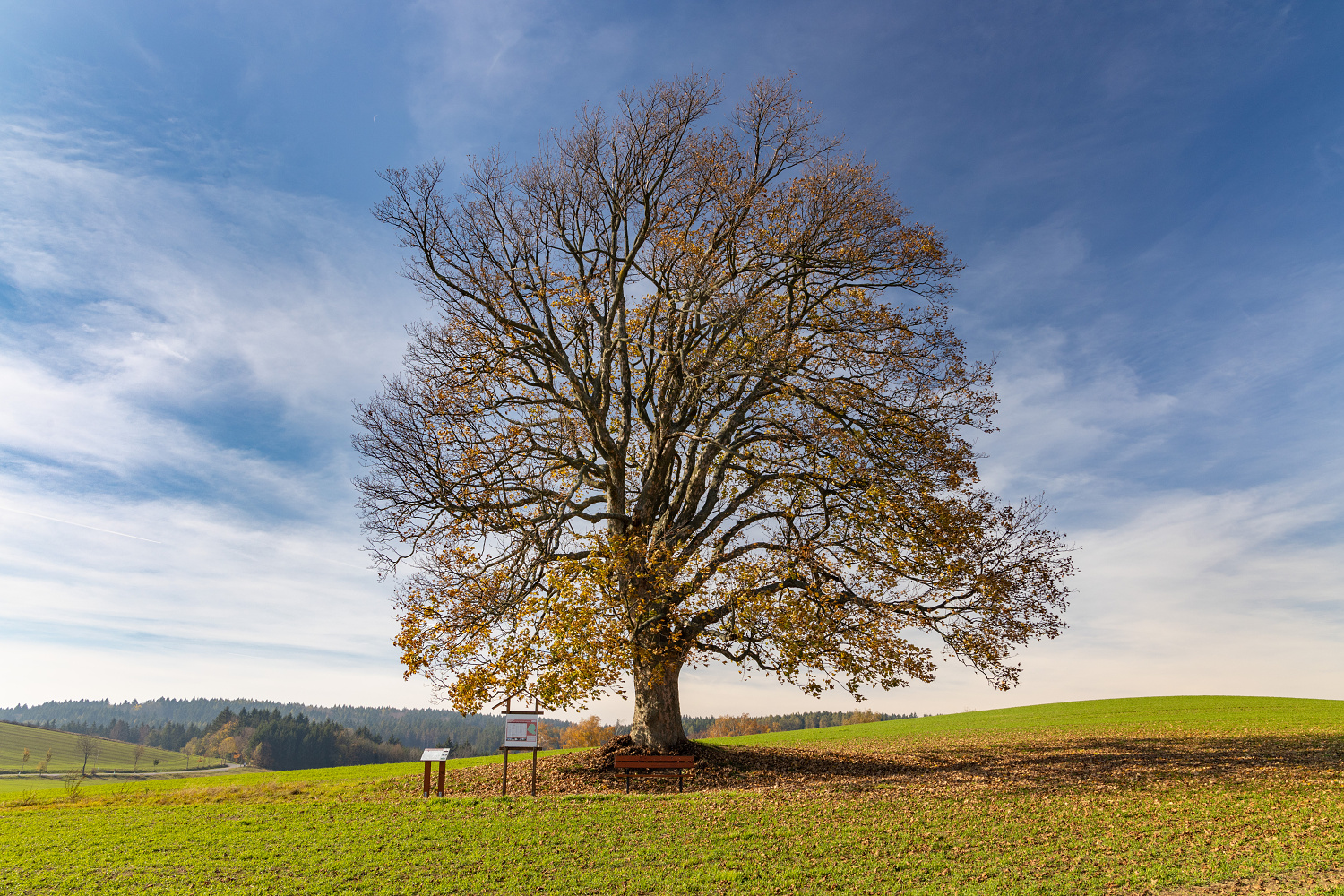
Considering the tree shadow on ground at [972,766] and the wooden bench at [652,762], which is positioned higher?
the wooden bench at [652,762]

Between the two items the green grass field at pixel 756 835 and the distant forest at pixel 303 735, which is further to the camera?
the distant forest at pixel 303 735

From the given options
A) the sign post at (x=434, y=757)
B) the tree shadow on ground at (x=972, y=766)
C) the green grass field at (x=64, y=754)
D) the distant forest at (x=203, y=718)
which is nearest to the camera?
the tree shadow on ground at (x=972, y=766)

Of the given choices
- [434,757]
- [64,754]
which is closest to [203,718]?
[64,754]

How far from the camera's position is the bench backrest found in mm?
14602

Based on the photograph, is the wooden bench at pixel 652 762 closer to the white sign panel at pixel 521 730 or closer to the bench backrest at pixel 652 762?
the bench backrest at pixel 652 762

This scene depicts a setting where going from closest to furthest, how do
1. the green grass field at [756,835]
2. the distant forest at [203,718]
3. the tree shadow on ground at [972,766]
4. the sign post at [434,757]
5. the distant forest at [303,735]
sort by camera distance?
the green grass field at [756,835]
the tree shadow on ground at [972,766]
the sign post at [434,757]
the distant forest at [303,735]
the distant forest at [203,718]

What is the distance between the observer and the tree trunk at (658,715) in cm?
1641

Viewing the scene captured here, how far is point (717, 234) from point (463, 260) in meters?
6.58

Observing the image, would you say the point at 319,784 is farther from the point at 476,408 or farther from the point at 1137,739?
the point at 1137,739

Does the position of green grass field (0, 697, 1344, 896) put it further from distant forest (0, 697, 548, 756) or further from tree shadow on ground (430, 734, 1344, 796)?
distant forest (0, 697, 548, 756)

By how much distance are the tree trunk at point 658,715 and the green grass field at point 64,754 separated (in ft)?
175

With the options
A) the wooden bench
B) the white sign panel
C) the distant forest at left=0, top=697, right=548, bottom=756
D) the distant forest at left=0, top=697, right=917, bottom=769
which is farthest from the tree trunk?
the distant forest at left=0, top=697, right=548, bottom=756

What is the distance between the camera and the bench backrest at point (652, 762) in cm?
1460

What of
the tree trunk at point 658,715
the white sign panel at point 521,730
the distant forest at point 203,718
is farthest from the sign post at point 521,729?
the distant forest at point 203,718
